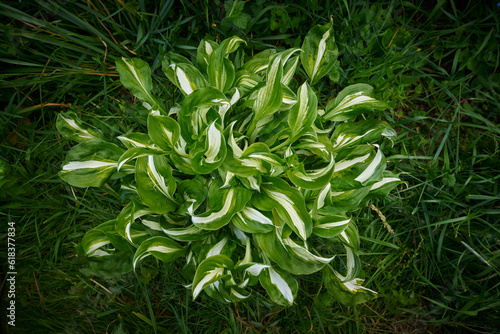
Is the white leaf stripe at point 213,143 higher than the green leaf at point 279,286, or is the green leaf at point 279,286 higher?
the white leaf stripe at point 213,143

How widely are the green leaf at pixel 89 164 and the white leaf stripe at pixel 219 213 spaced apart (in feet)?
1.48

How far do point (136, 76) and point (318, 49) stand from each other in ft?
2.48

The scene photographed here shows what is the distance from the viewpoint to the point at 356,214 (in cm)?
161

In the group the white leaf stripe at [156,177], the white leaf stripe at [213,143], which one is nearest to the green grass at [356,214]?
the white leaf stripe at [156,177]

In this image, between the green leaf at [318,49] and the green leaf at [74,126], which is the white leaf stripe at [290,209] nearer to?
the green leaf at [318,49]

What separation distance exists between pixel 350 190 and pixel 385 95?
76 cm

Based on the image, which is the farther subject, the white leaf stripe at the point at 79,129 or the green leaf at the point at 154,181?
the white leaf stripe at the point at 79,129

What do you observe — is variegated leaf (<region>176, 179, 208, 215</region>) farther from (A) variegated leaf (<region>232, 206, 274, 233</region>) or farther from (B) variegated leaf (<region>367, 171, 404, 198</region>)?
(B) variegated leaf (<region>367, 171, 404, 198</region>)

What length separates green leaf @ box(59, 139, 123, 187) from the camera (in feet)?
3.87

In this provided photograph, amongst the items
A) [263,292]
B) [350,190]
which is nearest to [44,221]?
[263,292]

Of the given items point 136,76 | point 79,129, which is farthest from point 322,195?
point 79,129

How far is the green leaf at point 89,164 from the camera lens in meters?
1.18

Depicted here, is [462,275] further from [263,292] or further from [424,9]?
[424,9]

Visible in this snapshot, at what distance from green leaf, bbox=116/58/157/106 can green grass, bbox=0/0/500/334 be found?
1.07ft
